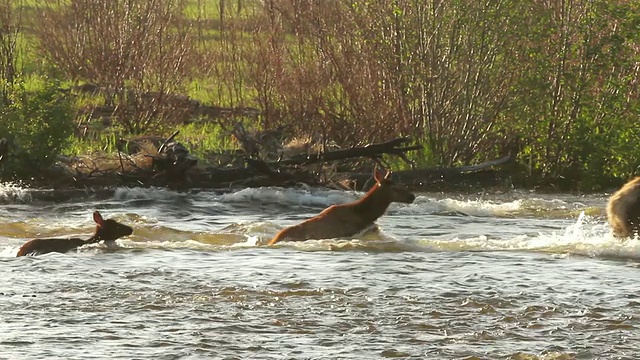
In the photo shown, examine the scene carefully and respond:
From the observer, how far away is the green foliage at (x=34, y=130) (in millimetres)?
17922

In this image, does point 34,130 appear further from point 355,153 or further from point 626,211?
point 626,211

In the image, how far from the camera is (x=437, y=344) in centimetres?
816

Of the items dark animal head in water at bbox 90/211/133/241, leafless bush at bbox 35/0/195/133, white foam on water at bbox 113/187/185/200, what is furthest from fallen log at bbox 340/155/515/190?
dark animal head in water at bbox 90/211/133/241

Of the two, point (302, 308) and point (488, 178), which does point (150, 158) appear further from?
point (302, 308)

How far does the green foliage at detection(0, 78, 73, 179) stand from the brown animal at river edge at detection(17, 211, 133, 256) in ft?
16.4

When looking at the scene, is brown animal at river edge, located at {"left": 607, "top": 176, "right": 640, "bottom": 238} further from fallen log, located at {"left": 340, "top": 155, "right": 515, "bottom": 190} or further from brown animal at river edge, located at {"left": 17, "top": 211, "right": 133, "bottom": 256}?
fallen log, located at {"left": 340, "top": 155, "right": 515, "bottom": 190}

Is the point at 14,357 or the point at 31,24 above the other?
the point at 31,24

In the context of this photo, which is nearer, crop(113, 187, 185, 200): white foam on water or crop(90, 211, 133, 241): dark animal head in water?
crop(90, 211, 133, 241): dark animal head in water

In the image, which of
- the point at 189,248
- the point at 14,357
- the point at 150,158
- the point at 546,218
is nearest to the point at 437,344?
the point at 14,357

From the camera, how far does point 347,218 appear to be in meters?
13.4

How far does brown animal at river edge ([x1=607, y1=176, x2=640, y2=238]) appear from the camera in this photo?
12531mm

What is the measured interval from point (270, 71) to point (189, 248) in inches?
353

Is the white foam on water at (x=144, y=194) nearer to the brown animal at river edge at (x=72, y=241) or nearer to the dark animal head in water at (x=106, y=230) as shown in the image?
the brown animal at river edge at (x=72, y=241)

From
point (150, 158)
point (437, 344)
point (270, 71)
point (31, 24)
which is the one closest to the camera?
point (437, 344)
